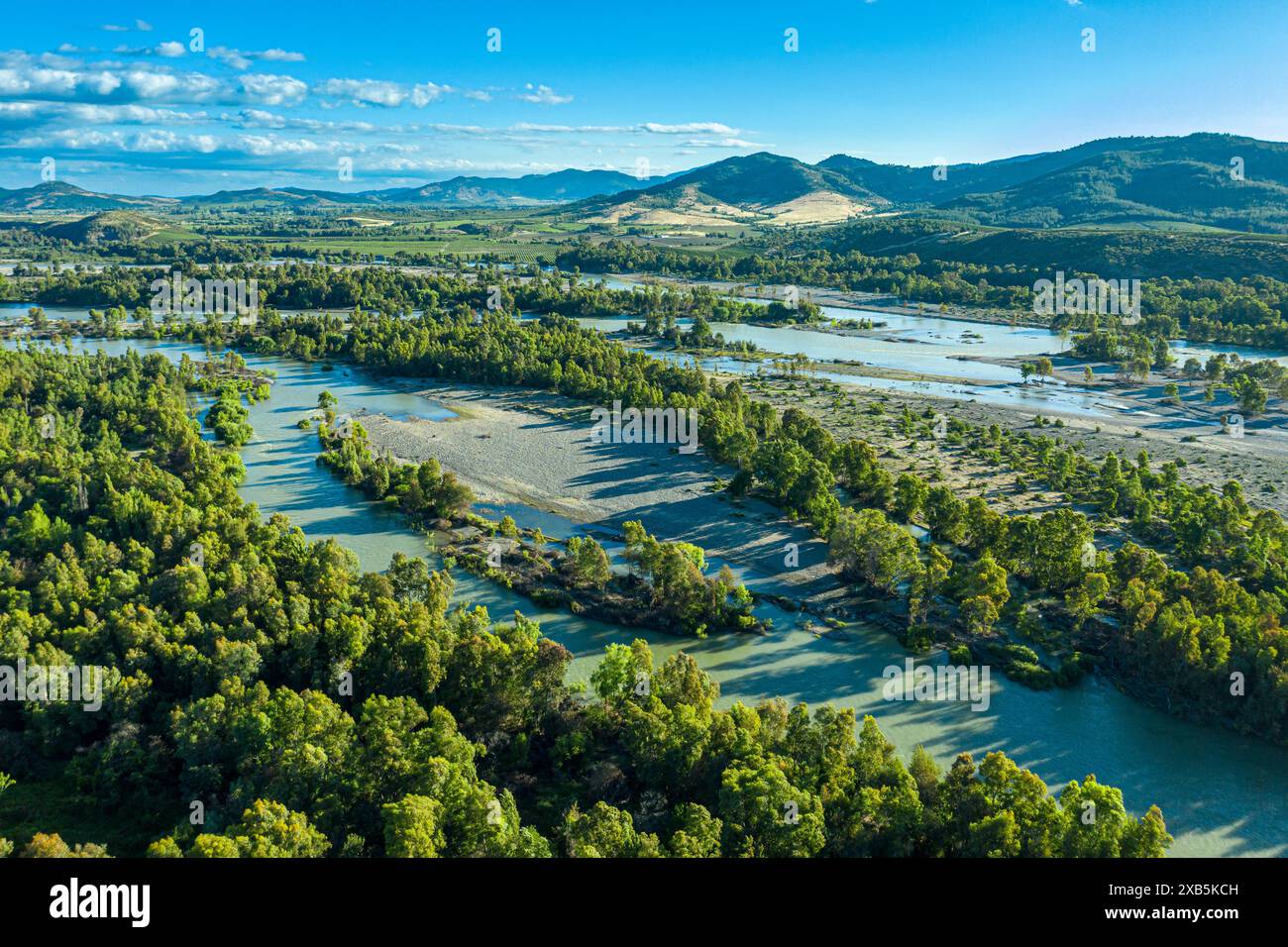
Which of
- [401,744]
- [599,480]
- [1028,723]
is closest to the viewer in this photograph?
[401,744]

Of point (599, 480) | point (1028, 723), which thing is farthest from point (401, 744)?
point (599, 480)

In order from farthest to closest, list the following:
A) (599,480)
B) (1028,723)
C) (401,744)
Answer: (599,480)
(1028,723)
(401,744)

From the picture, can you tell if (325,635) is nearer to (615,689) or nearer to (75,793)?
(75,793)

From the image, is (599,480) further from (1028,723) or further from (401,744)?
(401,744)

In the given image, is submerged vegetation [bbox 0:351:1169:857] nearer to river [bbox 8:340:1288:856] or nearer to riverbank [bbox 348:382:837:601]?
river [bbox 8:340:1288:856]

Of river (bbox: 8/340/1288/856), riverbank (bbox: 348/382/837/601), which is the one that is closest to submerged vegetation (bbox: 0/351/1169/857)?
river (bbox: 8/340/1288/856)

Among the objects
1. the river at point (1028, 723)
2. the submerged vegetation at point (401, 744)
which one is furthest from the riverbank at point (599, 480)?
the submerged vegetation at point (401, 744)

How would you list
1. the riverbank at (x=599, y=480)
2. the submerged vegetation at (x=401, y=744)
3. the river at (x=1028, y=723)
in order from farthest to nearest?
the riverbank at (x=599, y=480)
the river at (x=1028, y=723)
the submerged vegetation at (x=401, y=744)

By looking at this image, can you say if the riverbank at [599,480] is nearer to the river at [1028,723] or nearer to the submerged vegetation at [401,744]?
the river at [1028,723]
